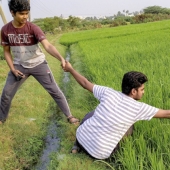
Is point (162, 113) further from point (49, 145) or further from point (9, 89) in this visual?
point (9, 89)

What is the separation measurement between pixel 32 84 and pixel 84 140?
3365 millimetres

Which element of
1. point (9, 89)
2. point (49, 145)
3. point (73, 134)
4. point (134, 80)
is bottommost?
point (49, 145)

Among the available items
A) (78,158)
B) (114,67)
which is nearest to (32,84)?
(114,67)

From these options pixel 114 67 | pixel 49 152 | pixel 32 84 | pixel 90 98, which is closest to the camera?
pixel 49 152

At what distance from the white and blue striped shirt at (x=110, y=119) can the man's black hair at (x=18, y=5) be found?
107 centimetres

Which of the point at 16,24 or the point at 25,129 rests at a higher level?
the point at 16,24

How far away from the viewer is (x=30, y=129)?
11.0ft

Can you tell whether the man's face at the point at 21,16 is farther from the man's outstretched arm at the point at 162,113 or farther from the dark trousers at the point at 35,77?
the man's outstretched arm at the point at 162,113

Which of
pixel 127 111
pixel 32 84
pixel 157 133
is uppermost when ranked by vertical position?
pixel 127 111

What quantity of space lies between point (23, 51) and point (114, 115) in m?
1.39

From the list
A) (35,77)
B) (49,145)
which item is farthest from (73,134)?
(35,77)

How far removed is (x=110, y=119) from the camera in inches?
84.7

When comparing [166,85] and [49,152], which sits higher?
[166,85]

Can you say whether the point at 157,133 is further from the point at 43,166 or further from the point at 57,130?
the point at 57,130
